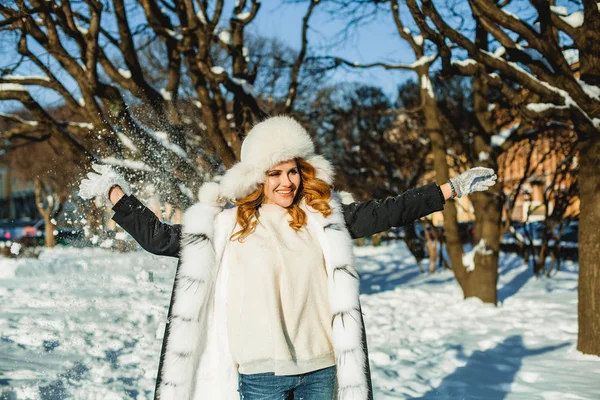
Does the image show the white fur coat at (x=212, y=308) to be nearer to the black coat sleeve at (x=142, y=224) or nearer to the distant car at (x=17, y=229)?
the black coat sleeve at (x=142, y=224)

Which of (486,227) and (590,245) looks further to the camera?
(486,227)

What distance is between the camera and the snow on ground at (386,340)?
4.97 m

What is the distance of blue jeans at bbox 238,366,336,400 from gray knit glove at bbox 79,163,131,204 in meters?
0.99

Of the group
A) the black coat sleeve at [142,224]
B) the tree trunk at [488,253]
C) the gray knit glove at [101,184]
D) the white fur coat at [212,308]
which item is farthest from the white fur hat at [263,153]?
the tree trunk at [488,253]

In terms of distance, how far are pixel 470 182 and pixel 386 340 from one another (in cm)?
486

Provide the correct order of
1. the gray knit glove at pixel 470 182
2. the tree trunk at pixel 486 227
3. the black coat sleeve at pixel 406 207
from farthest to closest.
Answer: the tree trunk at pixel 486 227, the gray knit glove at pixel 470 182, the black coat sleeve at pixel 406 207

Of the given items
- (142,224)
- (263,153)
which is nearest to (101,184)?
(142,224)

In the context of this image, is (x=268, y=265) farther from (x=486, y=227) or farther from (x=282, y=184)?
(x=486, y=227)

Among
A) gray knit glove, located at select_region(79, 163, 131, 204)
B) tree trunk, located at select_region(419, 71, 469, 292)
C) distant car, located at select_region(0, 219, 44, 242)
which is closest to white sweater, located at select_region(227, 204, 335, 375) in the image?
gray knit glove, located at select_region(79, 163, 131, 204)

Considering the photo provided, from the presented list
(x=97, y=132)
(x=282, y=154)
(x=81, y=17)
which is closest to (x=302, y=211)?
(x=282, y=154)

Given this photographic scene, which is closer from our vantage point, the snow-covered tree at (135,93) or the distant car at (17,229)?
the snow-covered tree at (135,93)

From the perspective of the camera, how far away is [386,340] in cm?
713

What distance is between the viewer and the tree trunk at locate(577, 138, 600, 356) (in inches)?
221

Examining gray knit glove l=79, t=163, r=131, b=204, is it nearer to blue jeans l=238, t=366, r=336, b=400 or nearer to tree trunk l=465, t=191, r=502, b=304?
blue jeans l=238, t=366, r=336, b=400
